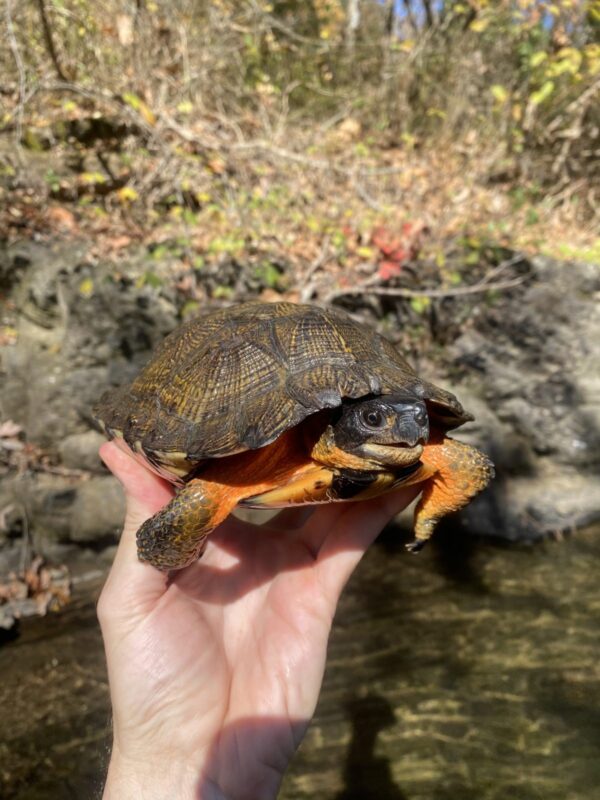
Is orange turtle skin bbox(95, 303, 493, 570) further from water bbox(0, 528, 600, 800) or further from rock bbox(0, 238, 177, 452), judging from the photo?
rock bbox(0, 238, 177, 452)

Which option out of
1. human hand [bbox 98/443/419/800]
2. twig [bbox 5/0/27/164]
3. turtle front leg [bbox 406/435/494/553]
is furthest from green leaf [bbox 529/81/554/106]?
human hand [bbox 98/443/419/800]

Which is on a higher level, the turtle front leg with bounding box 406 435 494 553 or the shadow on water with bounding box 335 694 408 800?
the turtle front leg with bounding box 406 435 494 553

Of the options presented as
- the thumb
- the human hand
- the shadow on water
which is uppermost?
the thumb

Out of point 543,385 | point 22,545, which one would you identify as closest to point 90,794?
point 22,545

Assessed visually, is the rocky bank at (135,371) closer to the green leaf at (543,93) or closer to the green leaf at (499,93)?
the green leaf at (543,93)

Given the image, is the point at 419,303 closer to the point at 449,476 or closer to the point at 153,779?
the point at 449,476

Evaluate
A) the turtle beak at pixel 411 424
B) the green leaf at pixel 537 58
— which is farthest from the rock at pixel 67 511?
the green leaf at pixel 537 58

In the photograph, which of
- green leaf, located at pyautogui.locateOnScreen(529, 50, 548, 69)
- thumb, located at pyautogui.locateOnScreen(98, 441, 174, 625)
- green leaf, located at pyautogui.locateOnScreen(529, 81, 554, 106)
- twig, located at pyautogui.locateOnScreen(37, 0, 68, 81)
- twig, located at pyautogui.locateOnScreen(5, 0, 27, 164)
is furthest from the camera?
green leaf, located at pyautogui.locateOnScreen(529, 50, 548, 69)
